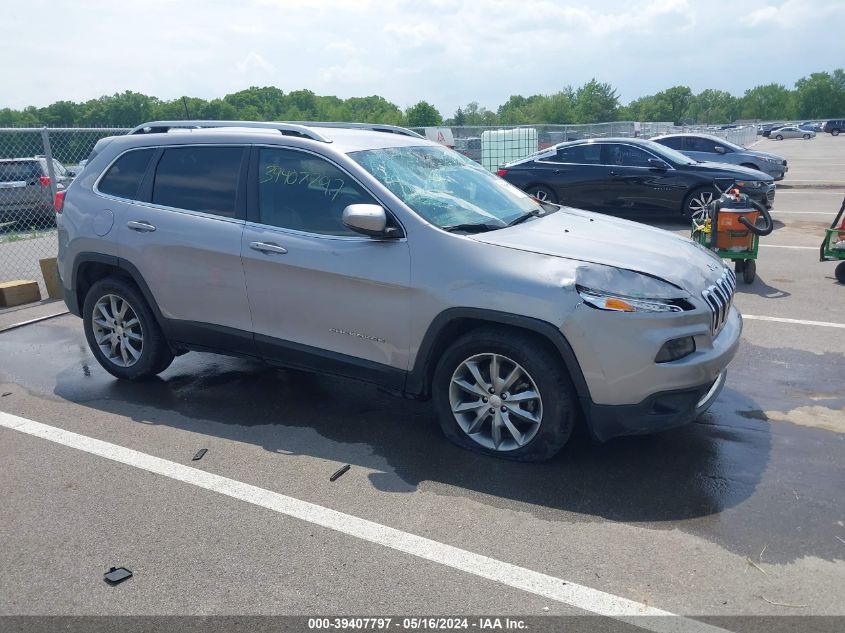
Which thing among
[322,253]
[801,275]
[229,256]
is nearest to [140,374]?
[229,256]

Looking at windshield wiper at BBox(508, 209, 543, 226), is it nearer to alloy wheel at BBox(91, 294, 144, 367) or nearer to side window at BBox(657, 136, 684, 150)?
alloy wheel at BBox(91, 294, 144, 367)

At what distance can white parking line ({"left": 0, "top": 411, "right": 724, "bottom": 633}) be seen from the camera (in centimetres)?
296

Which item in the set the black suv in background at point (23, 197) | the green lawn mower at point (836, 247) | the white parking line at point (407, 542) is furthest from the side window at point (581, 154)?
the white parking line at point (407, 542)

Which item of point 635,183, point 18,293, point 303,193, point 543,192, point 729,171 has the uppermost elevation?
point 303,193

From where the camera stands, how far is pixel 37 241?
523 inches

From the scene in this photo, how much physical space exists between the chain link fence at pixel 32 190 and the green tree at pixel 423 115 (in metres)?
52.4

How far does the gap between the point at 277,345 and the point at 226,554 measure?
1731 mm

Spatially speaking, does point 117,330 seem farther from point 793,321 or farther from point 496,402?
point 793,321

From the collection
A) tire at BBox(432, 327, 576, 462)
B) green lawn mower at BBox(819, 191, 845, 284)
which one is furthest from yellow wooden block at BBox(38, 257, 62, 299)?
green lawn mower at BBox(819, 191, 845, 284)

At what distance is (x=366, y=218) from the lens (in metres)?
4.22

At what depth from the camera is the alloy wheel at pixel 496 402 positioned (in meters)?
4.14

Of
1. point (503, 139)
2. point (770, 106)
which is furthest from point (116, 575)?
point (770, 106)

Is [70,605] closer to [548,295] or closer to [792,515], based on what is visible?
[548,295]

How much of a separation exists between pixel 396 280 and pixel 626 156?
1038 cm
